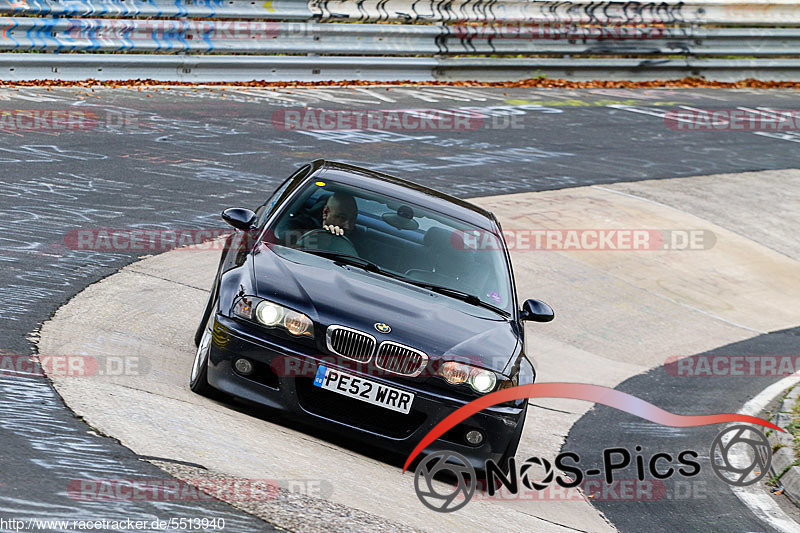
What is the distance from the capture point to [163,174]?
41.8 ft

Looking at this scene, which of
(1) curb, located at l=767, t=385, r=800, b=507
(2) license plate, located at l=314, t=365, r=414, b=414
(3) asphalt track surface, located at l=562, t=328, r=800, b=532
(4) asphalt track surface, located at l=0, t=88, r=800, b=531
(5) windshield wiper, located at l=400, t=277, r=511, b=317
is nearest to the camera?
(4) asphalt track surface, located at l=0, t=88, r=800, b=531

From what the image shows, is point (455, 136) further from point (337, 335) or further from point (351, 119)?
point (337, 335)

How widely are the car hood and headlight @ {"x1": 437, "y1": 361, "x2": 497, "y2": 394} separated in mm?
48

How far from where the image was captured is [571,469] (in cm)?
768

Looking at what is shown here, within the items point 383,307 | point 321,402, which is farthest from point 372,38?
point 321,402

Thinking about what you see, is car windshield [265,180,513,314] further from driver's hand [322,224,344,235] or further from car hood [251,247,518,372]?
car hood [251,247,518,372]

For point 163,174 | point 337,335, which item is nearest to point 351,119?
point 163,174

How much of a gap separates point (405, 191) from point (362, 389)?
7.09ft

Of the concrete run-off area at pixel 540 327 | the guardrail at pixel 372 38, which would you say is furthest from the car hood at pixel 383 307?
the guardrail at pixel 372 38

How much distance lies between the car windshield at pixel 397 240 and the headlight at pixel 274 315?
0.84 metres

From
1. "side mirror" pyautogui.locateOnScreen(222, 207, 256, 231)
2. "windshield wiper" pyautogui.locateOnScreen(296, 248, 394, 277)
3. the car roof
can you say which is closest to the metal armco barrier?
the car roof

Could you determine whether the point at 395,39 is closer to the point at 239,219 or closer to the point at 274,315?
the point at 239,219

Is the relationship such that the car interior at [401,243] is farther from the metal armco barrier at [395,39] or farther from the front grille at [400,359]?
the metal armco barrier at [395,39]

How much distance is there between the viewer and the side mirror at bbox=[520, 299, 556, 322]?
7.49 m
